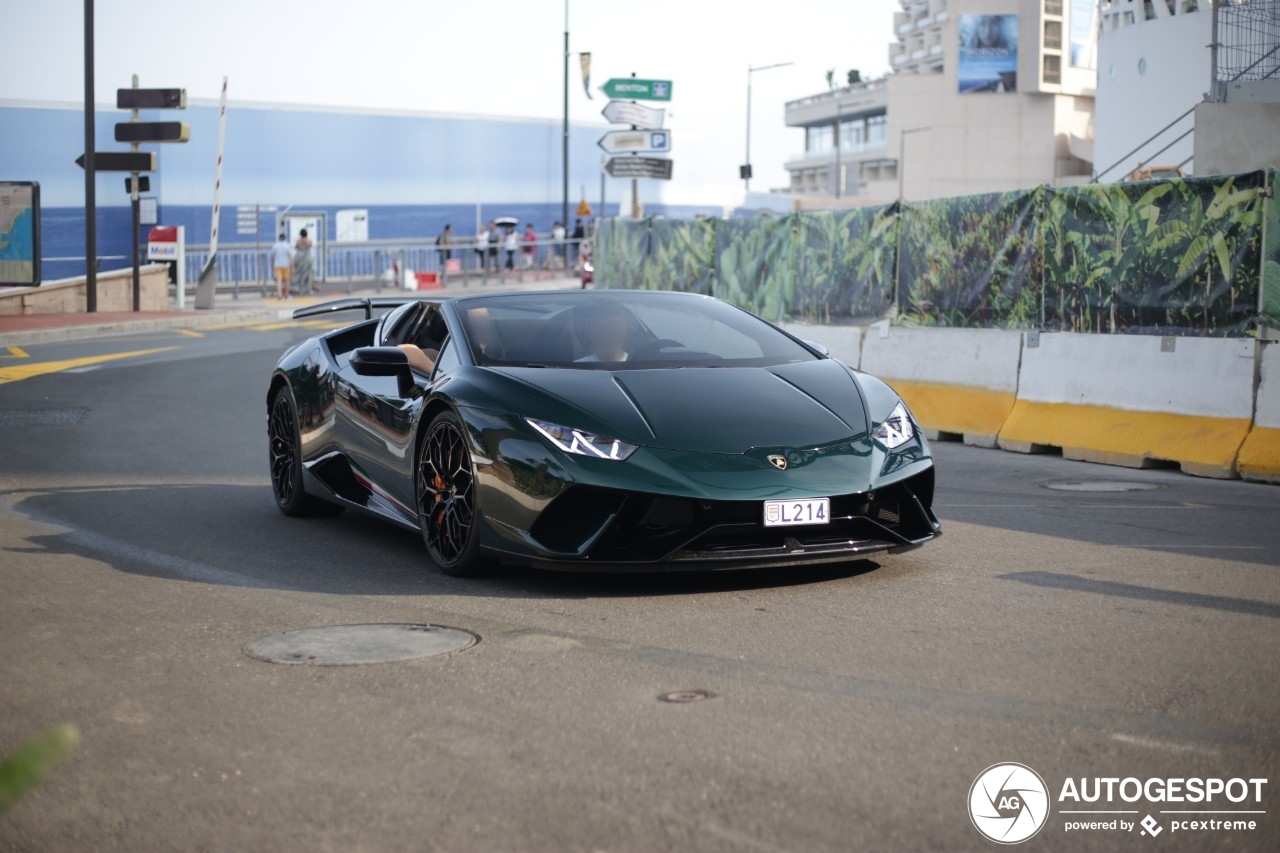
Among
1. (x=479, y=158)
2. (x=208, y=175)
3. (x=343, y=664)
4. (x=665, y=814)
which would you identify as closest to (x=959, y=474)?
(x=343, y=664)

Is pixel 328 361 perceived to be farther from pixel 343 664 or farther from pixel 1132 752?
pixel 1132 752

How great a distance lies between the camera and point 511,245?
4712cm

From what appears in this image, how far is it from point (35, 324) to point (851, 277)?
1788 cm

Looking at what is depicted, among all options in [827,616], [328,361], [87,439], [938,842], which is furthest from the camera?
[87,439]

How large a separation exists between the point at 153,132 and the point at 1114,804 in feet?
103

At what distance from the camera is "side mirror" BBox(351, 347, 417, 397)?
756 centimetres

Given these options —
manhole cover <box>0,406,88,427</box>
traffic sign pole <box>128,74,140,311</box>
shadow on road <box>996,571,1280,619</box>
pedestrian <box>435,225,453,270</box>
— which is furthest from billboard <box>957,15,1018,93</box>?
shadow on road <box>996,571,1280,619</box>

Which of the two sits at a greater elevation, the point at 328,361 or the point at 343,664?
the point at 328,361

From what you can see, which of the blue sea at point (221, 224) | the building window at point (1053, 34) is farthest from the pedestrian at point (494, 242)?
the building window at point (1053, 34)

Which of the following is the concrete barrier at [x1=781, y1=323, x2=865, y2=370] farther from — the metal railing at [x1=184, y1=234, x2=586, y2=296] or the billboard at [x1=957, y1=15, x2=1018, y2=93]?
the billboard at [x1=957, y1=15, x2=1018, y2=93]

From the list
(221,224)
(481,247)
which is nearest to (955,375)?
(481,247)

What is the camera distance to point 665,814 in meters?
3.78

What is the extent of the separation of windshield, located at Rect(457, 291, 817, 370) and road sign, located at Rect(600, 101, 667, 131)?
1750 cm

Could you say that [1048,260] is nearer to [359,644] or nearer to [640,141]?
[359,644]
